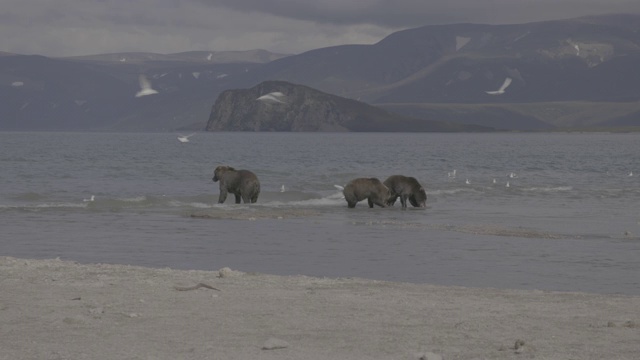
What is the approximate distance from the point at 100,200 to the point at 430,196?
1284 cm

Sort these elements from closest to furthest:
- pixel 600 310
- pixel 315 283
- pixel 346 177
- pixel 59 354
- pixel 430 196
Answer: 1. pixel 59 354
2. pixel 600 310
3. pixel 315 283
4. pixel 430 196
5. pixel 346 177

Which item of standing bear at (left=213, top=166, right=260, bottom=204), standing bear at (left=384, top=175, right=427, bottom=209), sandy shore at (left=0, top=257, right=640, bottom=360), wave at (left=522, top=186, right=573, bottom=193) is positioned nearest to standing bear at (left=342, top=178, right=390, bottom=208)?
standing bear at (left=384, top=175, right=427, bottom=209)

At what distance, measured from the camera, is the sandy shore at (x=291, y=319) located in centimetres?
1109

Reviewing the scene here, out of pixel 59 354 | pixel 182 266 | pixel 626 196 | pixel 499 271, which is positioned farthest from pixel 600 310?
pixel 626 196

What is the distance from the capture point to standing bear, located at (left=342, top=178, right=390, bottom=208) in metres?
34.4

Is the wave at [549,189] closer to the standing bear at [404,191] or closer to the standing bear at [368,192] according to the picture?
the standing bear at [404,191]

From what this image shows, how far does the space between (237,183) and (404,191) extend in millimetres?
5381

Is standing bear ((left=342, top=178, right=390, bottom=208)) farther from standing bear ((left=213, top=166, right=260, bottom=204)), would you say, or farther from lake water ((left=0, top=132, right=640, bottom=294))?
standing bear ((left=213, top=166, right=260, bottom=204))

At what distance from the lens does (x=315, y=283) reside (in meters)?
16.1

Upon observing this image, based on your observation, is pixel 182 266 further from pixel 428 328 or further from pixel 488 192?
pixel 488 192

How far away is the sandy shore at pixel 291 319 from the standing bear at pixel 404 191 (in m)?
18.8

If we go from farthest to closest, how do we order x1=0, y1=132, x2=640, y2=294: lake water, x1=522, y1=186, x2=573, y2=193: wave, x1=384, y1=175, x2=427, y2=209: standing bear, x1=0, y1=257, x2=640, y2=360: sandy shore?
x1=522, y1=186, x2=573, y2=193: wave
x1=384, y1=175, x2=427, y2=209: standing bear
x1=0, y1=132, x2=640, y2=294: lake water
x1=0, y1=257, x2=640, y2=360: sandy shore

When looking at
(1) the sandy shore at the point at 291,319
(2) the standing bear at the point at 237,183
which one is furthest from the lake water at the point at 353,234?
(1) the sandy shore at the point at 291,319

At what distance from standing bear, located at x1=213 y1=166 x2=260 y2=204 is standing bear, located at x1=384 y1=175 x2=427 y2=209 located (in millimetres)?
4351
